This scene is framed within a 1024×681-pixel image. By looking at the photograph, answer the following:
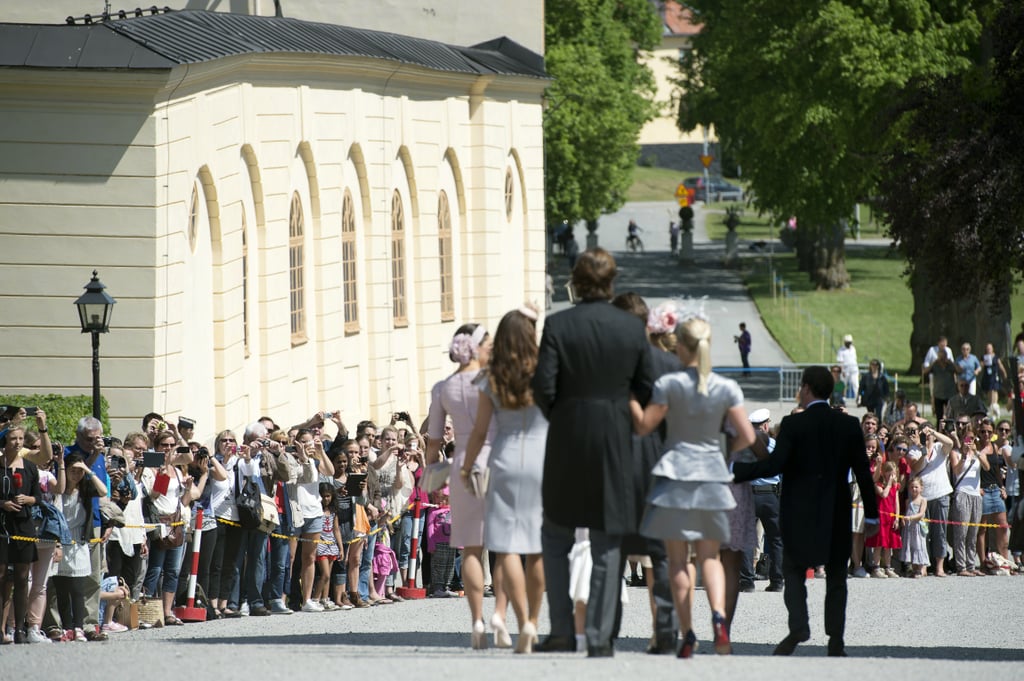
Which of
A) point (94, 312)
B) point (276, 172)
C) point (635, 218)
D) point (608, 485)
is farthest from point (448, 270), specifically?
point (635, 218)

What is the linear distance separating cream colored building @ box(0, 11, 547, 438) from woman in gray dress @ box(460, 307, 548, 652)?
12303 millimetres

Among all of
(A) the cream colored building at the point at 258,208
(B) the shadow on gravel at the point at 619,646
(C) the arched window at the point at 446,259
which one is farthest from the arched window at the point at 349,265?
(B) the shadow on gravel at the point at 619,646

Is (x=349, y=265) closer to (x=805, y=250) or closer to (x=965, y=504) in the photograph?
(x=965, y=504)

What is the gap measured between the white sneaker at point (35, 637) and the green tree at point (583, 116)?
47.6 meters

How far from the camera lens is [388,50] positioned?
33125 mm

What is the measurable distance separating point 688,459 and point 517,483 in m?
1.00

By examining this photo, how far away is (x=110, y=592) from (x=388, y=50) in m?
19.0

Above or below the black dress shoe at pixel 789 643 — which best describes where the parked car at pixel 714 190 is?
above

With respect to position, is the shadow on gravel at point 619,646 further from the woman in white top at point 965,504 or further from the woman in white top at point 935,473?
the woman in white top at point 965,504

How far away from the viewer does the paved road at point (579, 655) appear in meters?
10.5

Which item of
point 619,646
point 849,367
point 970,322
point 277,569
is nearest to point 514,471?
point 619,646

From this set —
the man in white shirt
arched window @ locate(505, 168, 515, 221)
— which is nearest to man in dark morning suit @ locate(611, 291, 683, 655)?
arched window @ locate(505, 168, 515, 221)

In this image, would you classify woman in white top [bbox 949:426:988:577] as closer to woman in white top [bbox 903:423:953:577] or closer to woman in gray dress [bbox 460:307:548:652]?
woman in white top [bbox 903:423:953:577]

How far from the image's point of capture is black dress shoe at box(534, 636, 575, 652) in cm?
1106
